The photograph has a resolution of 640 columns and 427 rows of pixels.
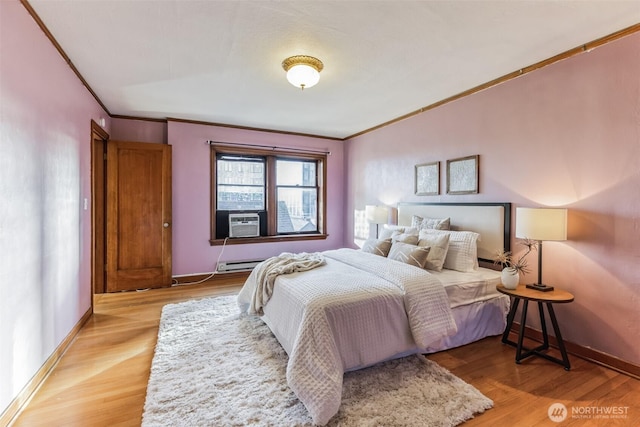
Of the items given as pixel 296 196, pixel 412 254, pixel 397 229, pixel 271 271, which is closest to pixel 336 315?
pixel 271 271

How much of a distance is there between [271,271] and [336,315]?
3.07 feet

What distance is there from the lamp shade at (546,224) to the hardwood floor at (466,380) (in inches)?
39.8

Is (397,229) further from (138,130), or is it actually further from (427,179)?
(138,130)

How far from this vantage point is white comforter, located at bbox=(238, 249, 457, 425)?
5.69 ft

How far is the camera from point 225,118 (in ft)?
14.5

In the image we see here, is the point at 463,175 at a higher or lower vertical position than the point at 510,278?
higher

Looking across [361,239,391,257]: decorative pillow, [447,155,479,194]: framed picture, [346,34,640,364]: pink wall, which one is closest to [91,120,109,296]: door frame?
[361,239,391,257]: decorative pillow

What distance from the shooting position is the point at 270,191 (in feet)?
17.1

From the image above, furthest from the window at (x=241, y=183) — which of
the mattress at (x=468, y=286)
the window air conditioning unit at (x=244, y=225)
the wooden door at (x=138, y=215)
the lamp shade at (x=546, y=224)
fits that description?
the lamp shade at (x=546, y=224)

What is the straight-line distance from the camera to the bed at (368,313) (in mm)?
1792

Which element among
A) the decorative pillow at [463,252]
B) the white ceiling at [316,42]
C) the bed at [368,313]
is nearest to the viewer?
the bed at [368,313]

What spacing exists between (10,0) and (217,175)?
3.25m

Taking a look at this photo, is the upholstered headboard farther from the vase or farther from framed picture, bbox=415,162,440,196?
the vase

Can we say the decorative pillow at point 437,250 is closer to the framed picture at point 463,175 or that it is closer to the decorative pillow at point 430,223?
the decorative pillow at point 430,223
